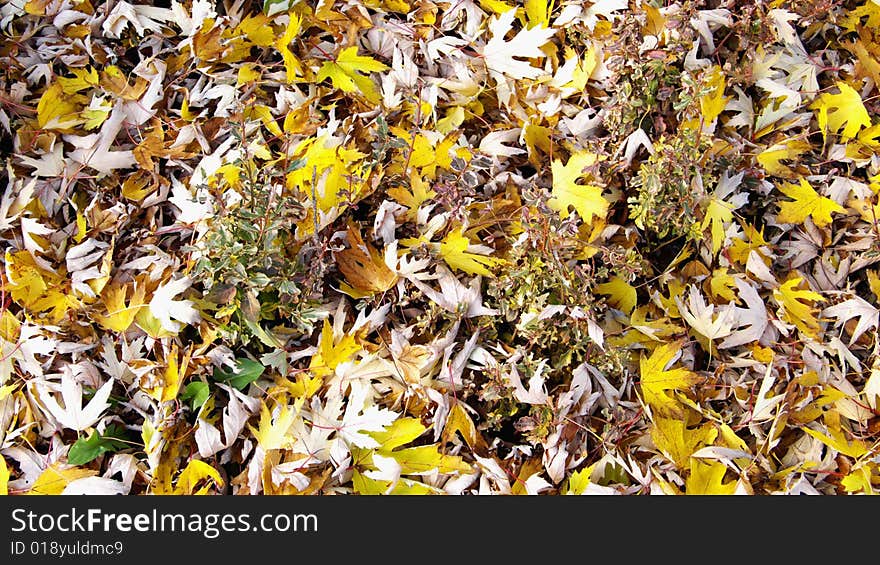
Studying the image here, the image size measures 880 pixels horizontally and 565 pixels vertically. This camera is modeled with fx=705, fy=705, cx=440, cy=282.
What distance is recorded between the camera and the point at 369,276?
4.38ft

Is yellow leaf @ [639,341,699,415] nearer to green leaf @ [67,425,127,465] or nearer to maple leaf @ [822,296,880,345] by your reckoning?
maple leaf @ [822,296,880,345]

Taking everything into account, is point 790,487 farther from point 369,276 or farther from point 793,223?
point 369,276

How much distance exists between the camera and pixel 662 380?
131 centimetres

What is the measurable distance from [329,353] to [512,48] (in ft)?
2.44

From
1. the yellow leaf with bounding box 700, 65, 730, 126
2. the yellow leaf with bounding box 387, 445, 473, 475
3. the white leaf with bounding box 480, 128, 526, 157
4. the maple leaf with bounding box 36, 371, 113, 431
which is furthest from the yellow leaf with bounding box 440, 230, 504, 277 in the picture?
the maple leaf with bounding box 36, 371, 113, 431

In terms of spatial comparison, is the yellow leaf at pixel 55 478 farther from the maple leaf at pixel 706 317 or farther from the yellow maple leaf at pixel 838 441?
the yellow maple leaf at pixel 838 441

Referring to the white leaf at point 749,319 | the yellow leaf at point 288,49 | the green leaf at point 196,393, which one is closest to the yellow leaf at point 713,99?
the white leaf at point 749,319

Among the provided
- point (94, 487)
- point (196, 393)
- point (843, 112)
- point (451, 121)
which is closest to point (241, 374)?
point (196, 393)

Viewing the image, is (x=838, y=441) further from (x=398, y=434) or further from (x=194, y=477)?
(x=194, y=477)

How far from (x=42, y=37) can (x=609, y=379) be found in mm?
1380

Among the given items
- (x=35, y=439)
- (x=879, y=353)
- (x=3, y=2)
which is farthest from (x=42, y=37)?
(x=879, y=353)

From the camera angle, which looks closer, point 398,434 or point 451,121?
point 398,434

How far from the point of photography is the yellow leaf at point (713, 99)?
1438 mm

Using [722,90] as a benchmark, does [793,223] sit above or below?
below
